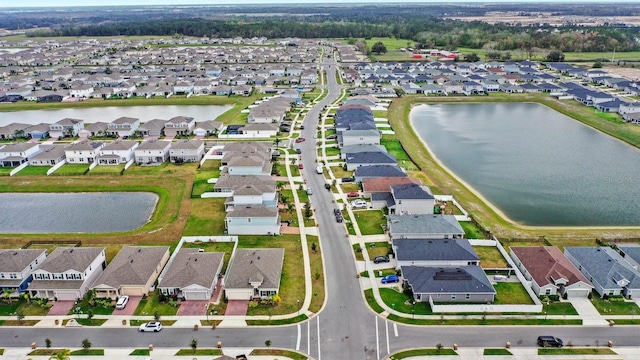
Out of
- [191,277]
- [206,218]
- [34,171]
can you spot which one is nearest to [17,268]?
[191,277]

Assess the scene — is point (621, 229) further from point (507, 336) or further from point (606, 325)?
point (507, 336)

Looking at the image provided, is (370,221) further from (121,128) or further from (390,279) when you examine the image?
(121,128)

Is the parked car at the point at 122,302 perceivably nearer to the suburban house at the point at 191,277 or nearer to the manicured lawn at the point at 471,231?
the suburban house at the point at 191,277

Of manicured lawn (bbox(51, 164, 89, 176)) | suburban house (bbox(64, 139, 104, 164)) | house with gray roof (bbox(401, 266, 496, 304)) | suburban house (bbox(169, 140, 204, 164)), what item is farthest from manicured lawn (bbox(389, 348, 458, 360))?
suburban house (bbox(64, 139, 104, 164))

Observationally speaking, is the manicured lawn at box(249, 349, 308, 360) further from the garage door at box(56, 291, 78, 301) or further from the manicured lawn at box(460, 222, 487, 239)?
the manicured lawn at box(460, 222, 487, 239)

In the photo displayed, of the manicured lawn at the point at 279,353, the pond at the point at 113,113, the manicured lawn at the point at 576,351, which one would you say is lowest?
the manicured lawn at the point at 576,351

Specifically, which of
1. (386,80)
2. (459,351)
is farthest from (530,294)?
(386,80)

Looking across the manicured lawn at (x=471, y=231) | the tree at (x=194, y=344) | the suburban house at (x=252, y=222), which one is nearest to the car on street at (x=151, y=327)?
the tree at (x=194, y=344)
